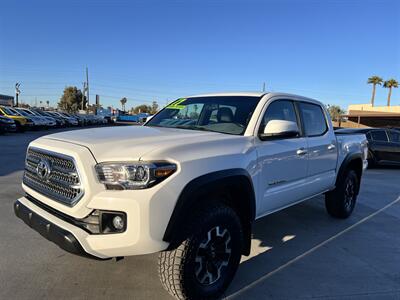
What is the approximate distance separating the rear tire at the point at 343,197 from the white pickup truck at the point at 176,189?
1661 mm

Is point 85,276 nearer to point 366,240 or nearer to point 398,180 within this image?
point 366,240

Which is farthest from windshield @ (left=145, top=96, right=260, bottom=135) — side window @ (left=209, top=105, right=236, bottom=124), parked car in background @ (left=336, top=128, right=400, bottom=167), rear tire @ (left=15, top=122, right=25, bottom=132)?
rear tire @ (left=15, top=122, right=25, bottom=132)

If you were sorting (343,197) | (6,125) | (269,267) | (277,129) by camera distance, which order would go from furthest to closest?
(6,125) < (343,197) < (269,267) < (277,129)

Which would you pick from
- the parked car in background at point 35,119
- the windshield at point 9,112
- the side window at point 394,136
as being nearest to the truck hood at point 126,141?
the side window at point 394,136

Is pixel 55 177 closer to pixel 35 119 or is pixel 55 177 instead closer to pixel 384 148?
pixel 384 148

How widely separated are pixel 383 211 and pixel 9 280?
19.8ft

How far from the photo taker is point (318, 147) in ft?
15.3

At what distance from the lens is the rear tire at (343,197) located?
18.3 ft

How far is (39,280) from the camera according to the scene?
10.9 ft

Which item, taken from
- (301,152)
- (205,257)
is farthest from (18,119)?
(205,257)

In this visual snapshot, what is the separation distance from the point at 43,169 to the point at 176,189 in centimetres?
123

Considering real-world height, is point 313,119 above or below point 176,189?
above

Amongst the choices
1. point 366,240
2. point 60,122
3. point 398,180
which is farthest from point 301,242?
point 60,122

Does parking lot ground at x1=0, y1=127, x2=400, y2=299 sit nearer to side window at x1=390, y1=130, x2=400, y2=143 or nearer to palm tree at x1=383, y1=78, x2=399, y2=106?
side window at x1=390, y1=130, x2=400, y2=143
